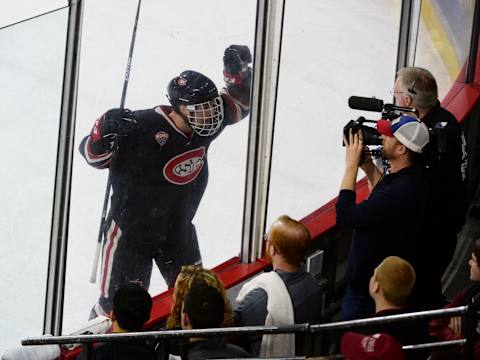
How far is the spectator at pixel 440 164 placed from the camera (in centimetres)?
391

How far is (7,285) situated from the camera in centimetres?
391

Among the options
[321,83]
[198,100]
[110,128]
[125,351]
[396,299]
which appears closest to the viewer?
[125,351]

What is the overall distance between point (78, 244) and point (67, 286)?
0.52ft

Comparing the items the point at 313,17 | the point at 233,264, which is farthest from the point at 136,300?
the point at 313,17

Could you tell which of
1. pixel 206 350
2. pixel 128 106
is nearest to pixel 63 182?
pixel 128 106

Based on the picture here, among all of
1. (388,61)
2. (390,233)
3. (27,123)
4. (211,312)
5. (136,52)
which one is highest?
(388,61)

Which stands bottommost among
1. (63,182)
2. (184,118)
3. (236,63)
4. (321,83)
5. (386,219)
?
(386,219)

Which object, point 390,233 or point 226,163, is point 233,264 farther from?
point 390,233

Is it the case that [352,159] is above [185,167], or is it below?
below

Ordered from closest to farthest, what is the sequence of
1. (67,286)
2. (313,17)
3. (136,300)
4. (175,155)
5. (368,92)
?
(136,300) → (67,286) → (175,155) → (313,17) → (368,92)

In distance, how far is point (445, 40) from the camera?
20.3 ft

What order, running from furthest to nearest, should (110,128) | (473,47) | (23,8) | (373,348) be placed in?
(473,47)
(110,128)
(23,8)
(373,348)

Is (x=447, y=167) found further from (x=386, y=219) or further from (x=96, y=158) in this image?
(x=96, y=158)

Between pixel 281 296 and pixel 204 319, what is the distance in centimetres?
38
